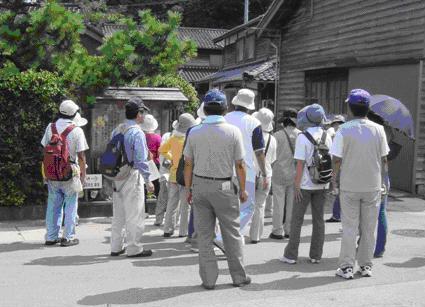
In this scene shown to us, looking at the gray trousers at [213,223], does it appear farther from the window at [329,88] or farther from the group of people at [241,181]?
the window at [329,88]

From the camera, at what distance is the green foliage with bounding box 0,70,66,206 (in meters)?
9.33

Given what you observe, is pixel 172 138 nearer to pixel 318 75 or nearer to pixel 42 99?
pixel 42 99

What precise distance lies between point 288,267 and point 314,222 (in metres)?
0.59

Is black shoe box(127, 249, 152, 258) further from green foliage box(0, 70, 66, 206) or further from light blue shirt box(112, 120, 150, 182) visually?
green foliage box(0, 70, 66, 206)

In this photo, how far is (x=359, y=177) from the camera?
592 cm

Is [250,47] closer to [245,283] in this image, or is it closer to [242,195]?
[242,195]

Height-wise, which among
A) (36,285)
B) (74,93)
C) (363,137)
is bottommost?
(36,285)

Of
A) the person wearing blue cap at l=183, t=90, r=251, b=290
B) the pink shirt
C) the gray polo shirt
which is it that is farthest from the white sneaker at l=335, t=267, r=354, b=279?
the pink shirt

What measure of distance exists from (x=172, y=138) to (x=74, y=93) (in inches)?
105

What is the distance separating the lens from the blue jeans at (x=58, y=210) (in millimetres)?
7598

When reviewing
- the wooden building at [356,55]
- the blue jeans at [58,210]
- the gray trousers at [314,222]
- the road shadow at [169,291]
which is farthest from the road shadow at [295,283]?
the wooden building at [356,55]

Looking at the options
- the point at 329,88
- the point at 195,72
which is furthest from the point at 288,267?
the point at 195,72

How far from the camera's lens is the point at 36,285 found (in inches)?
227

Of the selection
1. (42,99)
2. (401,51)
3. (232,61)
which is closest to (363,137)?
(42,99)
